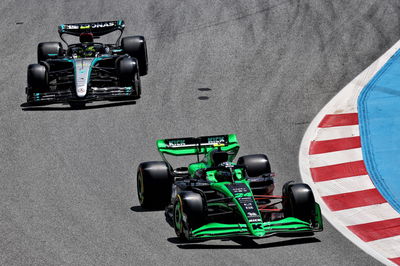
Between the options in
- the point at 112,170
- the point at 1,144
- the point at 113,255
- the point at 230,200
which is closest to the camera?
the point at 113,255

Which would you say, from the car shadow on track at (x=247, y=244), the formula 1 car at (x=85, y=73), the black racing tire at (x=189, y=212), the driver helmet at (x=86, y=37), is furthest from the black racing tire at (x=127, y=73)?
the car shadow on track at (x=247, y=244)

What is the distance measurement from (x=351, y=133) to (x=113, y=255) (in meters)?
7.03

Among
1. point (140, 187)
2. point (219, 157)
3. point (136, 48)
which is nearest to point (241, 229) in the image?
point (219, 157)

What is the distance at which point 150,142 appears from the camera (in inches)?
621

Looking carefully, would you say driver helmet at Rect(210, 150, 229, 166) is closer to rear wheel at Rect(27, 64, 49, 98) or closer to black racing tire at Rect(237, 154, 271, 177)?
black racing tire at Rect(237, 154, 271, 177)

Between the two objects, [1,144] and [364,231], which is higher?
[1,144]

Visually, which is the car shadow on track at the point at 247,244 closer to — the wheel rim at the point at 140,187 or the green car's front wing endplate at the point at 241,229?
the green car's front wing endplate at the point at 241,229

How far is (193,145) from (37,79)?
5.78 metres

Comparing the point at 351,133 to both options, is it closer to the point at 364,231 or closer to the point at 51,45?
the point at 364,231

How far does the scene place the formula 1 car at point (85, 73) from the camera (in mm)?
17562

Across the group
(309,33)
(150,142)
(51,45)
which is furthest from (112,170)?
(309,33)

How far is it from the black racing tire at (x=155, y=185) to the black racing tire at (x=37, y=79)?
5.86m

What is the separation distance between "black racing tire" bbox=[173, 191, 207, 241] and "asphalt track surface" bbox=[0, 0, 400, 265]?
0.21 meters

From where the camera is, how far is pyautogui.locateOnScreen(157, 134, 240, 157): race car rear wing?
13.2m
